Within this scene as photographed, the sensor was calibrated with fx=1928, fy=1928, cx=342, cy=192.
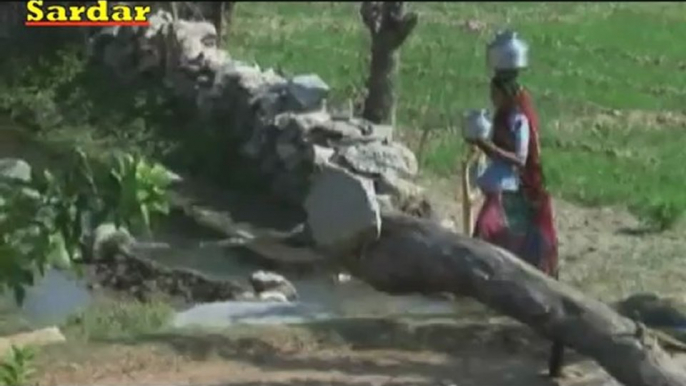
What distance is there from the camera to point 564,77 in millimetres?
13680

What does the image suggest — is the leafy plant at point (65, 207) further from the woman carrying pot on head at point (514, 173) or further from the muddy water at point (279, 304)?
the woman carrying pot on head at point (514, 173)

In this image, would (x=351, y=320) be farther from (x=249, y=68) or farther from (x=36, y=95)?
(x=36, y=95)

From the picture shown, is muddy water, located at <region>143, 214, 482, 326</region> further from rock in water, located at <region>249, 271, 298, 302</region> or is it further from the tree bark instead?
the tree bark

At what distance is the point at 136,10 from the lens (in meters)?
15.2

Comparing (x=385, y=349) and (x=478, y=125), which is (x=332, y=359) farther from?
(x=478, y=125)

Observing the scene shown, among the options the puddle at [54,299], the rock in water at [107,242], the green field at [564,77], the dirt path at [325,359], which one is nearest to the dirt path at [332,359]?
the dirt path at [325,359]

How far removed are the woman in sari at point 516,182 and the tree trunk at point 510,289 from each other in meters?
1.01

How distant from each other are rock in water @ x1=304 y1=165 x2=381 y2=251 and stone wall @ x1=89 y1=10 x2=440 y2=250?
0.02m

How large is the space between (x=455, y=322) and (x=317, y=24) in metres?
10.2

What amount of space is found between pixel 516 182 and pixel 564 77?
532 centimetres

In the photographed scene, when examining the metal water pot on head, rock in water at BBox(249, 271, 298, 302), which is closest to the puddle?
rock in water at BBox(249, 271, 298, 302)

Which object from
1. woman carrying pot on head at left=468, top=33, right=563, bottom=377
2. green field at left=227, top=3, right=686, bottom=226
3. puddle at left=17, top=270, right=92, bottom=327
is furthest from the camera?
green field at left=227, top=3, right=686, bottom=226

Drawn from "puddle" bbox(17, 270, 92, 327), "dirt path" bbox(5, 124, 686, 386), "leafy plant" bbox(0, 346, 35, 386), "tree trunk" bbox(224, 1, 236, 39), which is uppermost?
"tree trunk" bbox(224, 1, 236, 39)

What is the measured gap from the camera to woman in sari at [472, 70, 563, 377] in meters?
8.36
